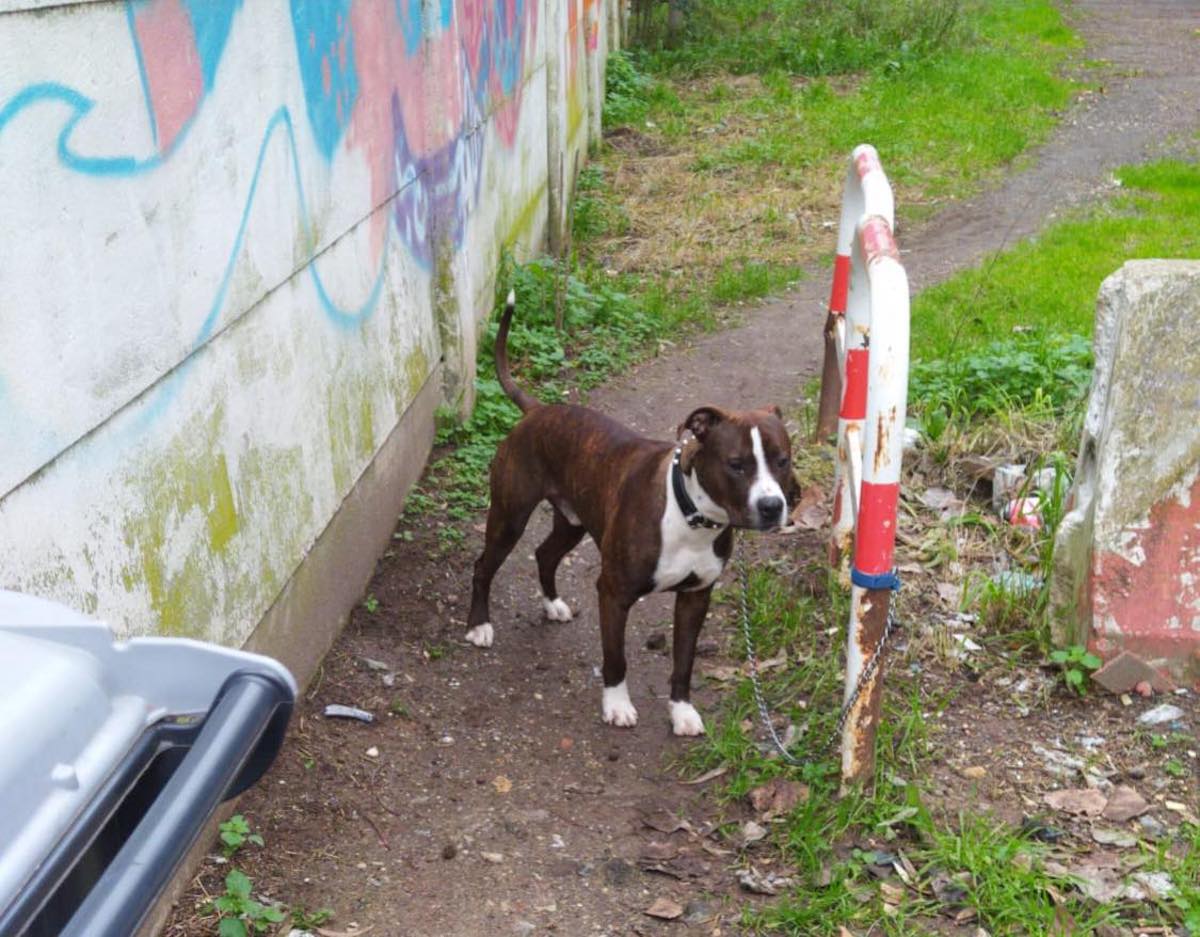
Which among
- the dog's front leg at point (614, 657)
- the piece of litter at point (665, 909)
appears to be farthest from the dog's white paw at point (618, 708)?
the piece of litter at point (665, 909)

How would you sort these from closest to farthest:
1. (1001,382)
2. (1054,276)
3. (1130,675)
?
1. (1130,675)
2. (1001,382)
3. (1054,276)

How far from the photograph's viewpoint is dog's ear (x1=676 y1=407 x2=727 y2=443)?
12.2 feet

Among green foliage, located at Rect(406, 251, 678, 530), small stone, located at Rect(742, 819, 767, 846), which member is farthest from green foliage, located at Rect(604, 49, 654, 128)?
small stone, located at Rect(742, 819, 767, 846)

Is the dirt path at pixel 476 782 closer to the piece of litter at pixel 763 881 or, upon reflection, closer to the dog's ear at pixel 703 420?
the piece of litter at pixel 763 881

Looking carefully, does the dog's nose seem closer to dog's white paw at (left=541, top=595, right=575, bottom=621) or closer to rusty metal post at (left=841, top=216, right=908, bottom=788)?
rusty metal post at (left=841, top=216, right=908, bottom=788)

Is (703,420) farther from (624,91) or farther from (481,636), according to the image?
(624,91)

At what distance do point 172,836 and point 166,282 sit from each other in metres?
1.98

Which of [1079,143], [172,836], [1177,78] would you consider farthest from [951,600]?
[1177,78]

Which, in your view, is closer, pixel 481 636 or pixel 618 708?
pixel 618 708

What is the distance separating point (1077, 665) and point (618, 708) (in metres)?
1.41

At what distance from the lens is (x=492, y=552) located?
4691mm

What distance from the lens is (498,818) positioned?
3.68 m

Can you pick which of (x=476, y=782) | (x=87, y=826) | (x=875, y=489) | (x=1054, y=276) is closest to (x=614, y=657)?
(x=476, y=782)

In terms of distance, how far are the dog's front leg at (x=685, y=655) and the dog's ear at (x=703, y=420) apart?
1.89 ft
